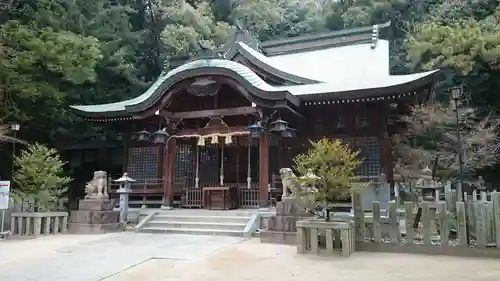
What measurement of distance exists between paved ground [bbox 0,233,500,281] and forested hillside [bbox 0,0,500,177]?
26.2 ft

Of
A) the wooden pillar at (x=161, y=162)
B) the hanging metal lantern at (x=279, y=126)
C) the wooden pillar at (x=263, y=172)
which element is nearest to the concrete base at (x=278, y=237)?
the wooden pillar at (x=263, y=172)

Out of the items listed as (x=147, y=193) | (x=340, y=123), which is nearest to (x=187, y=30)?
(x=147, y=193)

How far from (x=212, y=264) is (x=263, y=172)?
5.57 meters

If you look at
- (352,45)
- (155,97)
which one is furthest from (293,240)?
(352,45)

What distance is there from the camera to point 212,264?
6188 millimetres

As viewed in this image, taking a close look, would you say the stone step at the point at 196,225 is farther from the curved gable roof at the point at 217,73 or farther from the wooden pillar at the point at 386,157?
the wooden pillar at the point at 386,157

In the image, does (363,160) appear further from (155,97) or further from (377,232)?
(155,97)

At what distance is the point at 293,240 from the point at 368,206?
4.29 m

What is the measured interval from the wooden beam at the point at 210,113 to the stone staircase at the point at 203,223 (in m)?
3.15

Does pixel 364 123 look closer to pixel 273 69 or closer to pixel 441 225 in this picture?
pixel 273 69

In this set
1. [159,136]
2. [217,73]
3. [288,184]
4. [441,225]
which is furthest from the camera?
[159,136]

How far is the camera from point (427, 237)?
269 inches

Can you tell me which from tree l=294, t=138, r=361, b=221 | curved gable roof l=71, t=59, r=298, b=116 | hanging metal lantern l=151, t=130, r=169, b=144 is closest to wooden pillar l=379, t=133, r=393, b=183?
curved gable roof l=71, t=59, r=298, b=116

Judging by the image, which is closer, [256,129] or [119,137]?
[256,129]
